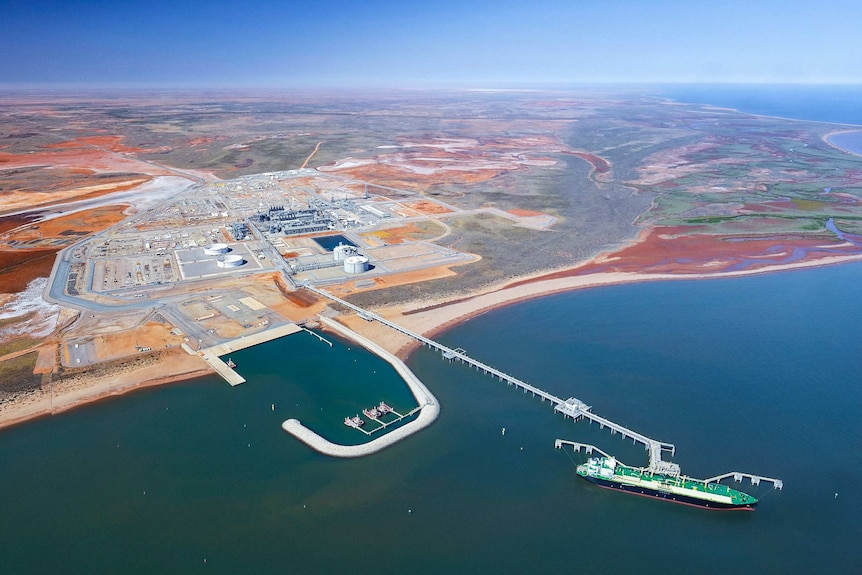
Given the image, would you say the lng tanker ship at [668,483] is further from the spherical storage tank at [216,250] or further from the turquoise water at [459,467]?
the spherical storage tank at [216,250]

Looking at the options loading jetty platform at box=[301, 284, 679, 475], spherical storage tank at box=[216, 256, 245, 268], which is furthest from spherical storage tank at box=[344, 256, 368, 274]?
spherical storage tank at box=[216, 256, 245, 268]

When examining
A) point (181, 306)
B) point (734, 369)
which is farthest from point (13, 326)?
point (734, 369)

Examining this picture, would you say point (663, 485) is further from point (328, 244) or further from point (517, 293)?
point (328, 244)

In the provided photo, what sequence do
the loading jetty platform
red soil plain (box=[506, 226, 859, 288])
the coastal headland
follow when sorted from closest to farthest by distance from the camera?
the loading jetty platform < the coastal headland < red soil plain (box=[506, 226, 859, 288])

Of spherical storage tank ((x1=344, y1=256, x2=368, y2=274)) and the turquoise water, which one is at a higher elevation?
spherical storage tank ((x1=344, y1=256, x2=368, y2=274))

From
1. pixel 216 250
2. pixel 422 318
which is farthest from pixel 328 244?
pixel 422 318

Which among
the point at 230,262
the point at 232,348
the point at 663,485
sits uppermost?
the point at 230,262

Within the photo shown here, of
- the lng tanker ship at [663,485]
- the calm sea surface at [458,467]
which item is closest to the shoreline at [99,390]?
the calm sea surface at [458,467]

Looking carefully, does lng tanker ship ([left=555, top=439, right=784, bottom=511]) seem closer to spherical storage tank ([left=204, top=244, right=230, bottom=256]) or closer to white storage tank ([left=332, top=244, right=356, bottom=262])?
white storage tank ([left=332, top=244, right=356, bottom=262])
